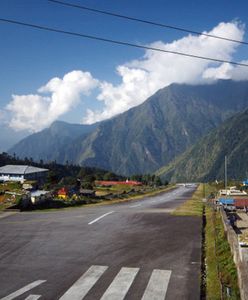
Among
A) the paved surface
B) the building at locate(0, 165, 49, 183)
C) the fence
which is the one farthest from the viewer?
Result: the building at locate(0, 165, 49, 183)

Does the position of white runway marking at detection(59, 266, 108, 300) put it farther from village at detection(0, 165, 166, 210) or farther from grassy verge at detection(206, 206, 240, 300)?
village at detection(0, 165, 166, 210)

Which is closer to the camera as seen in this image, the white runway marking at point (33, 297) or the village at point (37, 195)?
the white runway marking at point (33, 297)

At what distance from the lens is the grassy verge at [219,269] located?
13.4 m

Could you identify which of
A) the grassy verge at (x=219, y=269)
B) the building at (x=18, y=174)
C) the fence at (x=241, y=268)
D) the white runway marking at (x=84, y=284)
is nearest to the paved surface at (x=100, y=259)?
the white runway marking at (x=84, y=284)

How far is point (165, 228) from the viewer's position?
2628cm

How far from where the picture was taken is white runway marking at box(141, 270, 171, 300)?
12.9 meters

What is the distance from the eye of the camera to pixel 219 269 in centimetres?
1611

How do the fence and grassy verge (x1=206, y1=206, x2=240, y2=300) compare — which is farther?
grassy verge (x1=206, y1=206, x2=240, y2=300)

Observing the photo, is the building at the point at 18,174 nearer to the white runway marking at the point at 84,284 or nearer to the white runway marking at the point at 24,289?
the white runway marking at the point at 84,284

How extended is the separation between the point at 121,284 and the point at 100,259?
3.88 meters

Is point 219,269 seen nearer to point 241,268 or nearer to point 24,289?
point 241,268

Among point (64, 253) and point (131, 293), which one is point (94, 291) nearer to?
point (131, 293)

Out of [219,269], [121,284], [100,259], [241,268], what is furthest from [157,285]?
[100,259]

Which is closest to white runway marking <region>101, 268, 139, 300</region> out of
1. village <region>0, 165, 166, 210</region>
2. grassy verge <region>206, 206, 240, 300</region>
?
grassy verge <region>206, 206, 240, 300</region>
